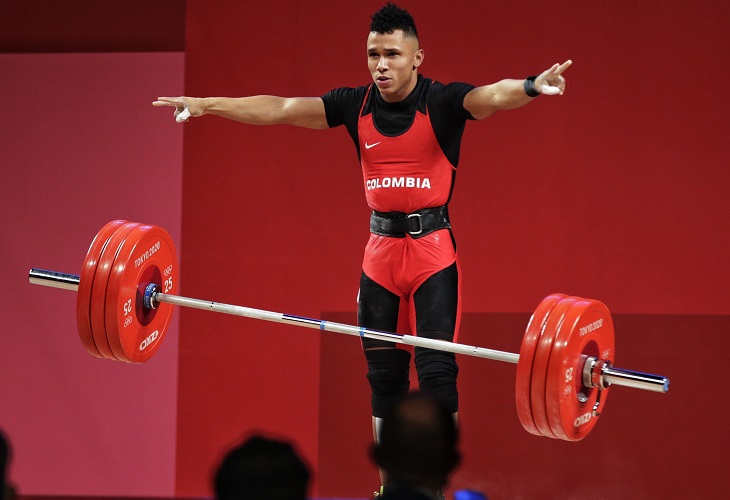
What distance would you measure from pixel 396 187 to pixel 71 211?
2.47m

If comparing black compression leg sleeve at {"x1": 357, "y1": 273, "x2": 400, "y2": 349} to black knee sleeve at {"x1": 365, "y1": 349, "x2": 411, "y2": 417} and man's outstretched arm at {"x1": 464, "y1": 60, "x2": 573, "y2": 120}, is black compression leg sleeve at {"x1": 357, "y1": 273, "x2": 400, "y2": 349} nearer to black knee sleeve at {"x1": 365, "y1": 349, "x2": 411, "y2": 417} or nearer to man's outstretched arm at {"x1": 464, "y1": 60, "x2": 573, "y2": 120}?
black knee sleeve at {"x1": 365, "y1": 349, "x2": 411, "y2": 417}

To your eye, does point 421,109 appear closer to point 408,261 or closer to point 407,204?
point 407,204

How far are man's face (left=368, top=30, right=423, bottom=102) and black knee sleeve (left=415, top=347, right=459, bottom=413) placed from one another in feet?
3.11

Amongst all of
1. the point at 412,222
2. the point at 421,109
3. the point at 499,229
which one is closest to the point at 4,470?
the point at 412,222

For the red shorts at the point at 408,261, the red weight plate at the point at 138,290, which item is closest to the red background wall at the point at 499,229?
the red weight plate at the point at 138,290

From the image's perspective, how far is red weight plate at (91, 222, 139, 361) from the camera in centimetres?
389

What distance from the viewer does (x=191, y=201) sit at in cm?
553

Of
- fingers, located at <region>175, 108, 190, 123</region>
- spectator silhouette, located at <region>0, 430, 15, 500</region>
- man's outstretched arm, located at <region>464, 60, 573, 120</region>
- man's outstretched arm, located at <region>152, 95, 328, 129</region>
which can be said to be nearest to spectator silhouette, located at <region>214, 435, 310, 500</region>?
spectator silhouette, located at <region>0, 430, 15, 500</region>

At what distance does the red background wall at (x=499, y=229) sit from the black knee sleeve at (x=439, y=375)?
5.36 feet

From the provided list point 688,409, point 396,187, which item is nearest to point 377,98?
point 396,187

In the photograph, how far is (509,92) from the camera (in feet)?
11.8

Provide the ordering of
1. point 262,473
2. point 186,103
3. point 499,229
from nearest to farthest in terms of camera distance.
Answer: point 262,473 < point 186,103 < point 499,229

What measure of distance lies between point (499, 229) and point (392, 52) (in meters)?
1.73

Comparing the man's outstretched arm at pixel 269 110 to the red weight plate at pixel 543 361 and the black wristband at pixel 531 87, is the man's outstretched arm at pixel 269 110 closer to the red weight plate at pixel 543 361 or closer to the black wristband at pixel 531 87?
the black wristband at pixel 531 87
